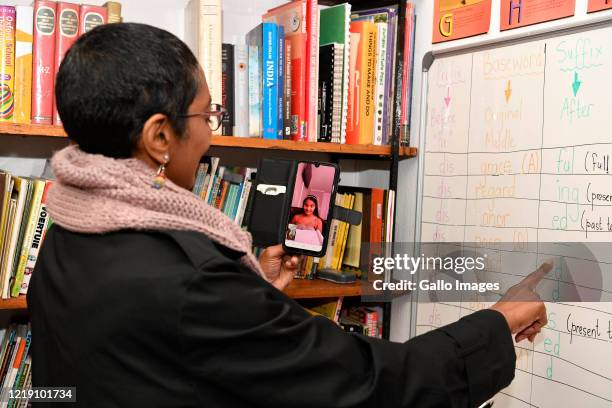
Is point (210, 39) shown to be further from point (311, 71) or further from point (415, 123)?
point (415, 123)

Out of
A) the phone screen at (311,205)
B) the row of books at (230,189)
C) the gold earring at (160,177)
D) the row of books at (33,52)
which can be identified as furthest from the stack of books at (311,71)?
the gold earring at (160,177)

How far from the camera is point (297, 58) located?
1781 mm

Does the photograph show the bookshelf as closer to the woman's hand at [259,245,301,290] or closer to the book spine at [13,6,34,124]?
the book spine at [13,6,34,124]

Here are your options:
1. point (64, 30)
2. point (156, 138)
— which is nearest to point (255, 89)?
point (64, 30)

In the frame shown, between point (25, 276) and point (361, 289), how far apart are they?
92cm

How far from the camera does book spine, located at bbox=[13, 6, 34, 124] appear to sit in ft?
4.90

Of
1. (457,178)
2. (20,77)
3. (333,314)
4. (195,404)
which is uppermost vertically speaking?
(20,77)

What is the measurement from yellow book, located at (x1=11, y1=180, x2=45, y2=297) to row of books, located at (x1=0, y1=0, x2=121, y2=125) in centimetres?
16

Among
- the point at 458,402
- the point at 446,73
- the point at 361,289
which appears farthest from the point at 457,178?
the point at 458,402

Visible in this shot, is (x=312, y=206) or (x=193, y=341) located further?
(x=312, y=206)

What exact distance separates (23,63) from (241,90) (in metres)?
0.55

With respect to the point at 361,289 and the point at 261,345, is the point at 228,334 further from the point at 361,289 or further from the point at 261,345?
the point at 361,289

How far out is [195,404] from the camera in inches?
31.9

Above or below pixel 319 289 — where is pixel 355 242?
above
